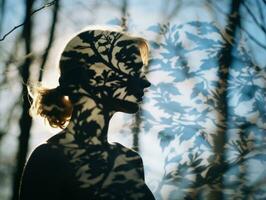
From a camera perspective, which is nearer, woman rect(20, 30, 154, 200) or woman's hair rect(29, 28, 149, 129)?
woman rect(20, 30, 154, 200)

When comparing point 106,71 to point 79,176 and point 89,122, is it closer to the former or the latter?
point 89,122

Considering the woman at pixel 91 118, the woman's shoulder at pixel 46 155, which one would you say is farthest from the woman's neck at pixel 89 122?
the woman's shoulder at pixel 46 155

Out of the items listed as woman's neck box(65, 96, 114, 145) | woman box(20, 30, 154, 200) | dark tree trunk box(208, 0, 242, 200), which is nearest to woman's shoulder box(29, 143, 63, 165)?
woman box(20, 30, 154, 200)

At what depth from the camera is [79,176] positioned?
82.6 inches

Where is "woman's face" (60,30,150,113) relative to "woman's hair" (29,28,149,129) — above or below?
above

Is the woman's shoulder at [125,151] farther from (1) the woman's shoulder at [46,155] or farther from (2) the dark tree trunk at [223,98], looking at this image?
(2) the dark tree trunk at [223,98]

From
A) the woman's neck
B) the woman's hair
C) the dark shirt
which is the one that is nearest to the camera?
the dark shirt

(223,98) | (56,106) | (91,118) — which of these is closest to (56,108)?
(56,106)

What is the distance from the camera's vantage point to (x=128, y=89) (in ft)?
7.48

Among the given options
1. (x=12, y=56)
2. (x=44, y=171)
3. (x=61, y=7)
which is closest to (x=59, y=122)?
(x=44, y=171)

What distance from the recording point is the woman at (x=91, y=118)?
6.85 ft

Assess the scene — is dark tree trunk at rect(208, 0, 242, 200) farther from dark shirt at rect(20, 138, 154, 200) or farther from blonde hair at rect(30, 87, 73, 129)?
blonde hair at rect(30, 87, 73, 129)

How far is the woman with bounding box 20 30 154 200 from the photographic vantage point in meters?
2.09

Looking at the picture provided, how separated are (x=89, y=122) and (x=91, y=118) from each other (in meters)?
0.03
